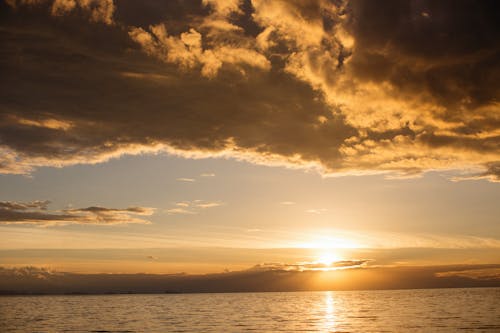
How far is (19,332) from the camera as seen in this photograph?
248ft

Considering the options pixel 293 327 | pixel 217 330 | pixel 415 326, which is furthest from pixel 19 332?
pixel 415 326

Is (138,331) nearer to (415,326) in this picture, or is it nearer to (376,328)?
(376,328)

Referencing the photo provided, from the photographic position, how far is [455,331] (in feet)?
231

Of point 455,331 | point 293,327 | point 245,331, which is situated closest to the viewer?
point 455,331

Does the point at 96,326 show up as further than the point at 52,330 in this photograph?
Yes

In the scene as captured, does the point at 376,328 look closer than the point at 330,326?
Yes

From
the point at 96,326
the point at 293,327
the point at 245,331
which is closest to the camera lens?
the point at 245,331

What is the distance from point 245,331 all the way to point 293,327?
1102 cm

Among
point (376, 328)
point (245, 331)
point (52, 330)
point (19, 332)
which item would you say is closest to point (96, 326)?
point (52, 330)

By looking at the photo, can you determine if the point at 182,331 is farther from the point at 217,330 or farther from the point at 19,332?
the point at 19,332

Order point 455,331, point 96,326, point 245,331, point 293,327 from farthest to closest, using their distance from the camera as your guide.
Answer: point 96,326 < point 293,327 < point 245,331 < point 455,331

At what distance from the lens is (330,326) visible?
82.8 meters

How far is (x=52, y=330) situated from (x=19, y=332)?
559 centimetres

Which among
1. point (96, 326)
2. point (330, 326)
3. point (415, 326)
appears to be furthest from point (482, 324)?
point (96, 326)
